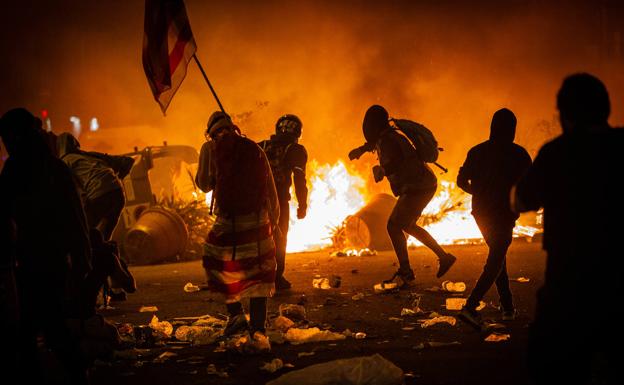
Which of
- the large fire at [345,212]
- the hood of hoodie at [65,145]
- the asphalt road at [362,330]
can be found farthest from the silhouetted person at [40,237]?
the large fire at [345,212]

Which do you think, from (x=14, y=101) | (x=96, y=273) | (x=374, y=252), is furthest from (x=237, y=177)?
(x=14, y=101)

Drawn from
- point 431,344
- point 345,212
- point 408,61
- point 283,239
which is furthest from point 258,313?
point 408,61

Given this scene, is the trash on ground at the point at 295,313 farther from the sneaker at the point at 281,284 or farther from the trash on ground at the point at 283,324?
the sneaker at the point at 281,284

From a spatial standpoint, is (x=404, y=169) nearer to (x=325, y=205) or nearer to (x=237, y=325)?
(x=237, y=325)

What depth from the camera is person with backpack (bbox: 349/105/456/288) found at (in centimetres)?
769

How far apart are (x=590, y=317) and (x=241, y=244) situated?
2.96 m

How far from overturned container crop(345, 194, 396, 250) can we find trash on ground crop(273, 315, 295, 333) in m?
6.92

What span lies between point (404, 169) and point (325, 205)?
7.07 metres

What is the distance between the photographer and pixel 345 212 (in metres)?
14.6

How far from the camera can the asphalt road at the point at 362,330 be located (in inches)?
181

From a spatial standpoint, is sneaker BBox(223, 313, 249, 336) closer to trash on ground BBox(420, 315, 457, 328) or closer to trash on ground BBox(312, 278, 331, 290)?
trash on ground BBox(420, 315, 457, 328)

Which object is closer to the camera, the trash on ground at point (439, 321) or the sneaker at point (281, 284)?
the trash on ground at point (439, 321)

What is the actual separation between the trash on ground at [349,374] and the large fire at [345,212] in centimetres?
933

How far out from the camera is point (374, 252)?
12.5m
